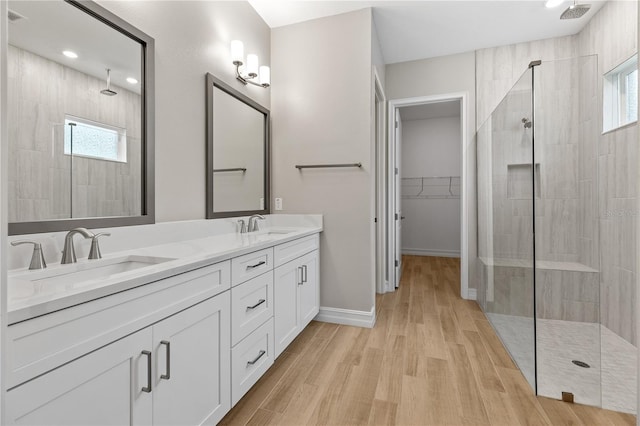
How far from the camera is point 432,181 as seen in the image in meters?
5.82

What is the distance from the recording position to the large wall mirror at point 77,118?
1062 millimetres

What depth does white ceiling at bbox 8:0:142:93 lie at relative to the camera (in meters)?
1.08

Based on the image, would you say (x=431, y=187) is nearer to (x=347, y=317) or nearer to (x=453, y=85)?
(x=453, y=85)

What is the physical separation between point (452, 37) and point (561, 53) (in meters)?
1.12

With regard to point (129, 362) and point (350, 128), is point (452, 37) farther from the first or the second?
point (129, 362)

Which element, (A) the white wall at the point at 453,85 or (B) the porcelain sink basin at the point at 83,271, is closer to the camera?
(B) the porcelain sink basin at the point at 83,271

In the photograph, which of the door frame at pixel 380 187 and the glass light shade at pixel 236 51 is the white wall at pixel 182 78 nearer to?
the glass light shade at pixel 236 51

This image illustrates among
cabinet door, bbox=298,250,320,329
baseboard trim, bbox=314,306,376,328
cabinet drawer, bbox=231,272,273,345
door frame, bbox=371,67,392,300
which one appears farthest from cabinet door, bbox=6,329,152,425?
door frame, bbox=371,67,392,300

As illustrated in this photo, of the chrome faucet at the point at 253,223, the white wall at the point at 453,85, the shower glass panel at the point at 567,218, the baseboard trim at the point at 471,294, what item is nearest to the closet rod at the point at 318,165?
the chrome faucet at the point at 253,223

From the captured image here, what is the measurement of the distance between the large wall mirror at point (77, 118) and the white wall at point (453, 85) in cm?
283

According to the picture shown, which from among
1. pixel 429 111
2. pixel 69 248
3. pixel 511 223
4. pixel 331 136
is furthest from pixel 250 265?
pixel 429 111

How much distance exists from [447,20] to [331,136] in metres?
1.55

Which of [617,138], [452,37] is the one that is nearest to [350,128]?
[452,37]

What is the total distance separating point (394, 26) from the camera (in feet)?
9.21
